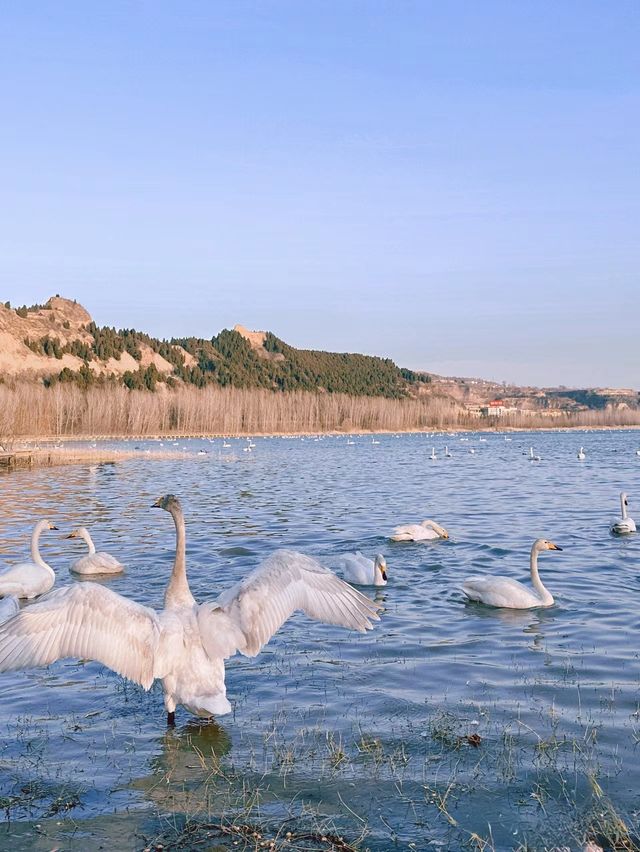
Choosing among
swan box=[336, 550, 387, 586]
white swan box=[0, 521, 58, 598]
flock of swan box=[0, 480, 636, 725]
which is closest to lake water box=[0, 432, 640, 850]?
swan box=[336, 550, 387, 586]

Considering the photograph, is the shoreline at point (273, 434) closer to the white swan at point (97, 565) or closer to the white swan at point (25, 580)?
the white swan at point (97, 565)

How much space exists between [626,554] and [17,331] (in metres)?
158

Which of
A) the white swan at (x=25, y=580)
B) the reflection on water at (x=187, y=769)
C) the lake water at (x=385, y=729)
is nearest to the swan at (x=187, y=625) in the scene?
the reflection on water at (x=187, y=769)

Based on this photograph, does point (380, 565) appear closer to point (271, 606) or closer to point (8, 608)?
point (8, 608)

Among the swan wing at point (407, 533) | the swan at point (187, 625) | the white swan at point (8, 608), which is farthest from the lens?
the swan wing at point (407, 533)

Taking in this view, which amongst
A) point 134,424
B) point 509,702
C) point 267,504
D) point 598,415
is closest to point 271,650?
point 509,702

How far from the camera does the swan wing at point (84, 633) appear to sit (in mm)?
6676

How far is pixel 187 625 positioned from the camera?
739 cm

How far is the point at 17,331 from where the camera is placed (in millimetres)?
162125

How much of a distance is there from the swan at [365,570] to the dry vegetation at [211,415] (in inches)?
1965

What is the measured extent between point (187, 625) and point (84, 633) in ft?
2.96

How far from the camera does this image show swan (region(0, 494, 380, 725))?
6801 millimetres

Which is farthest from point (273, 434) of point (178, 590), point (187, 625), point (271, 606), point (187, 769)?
point (187, 769)

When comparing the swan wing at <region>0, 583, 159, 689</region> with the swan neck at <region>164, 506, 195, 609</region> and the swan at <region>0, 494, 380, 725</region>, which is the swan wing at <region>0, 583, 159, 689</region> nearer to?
the swan at <region>0, 494, 380, 725</region>
